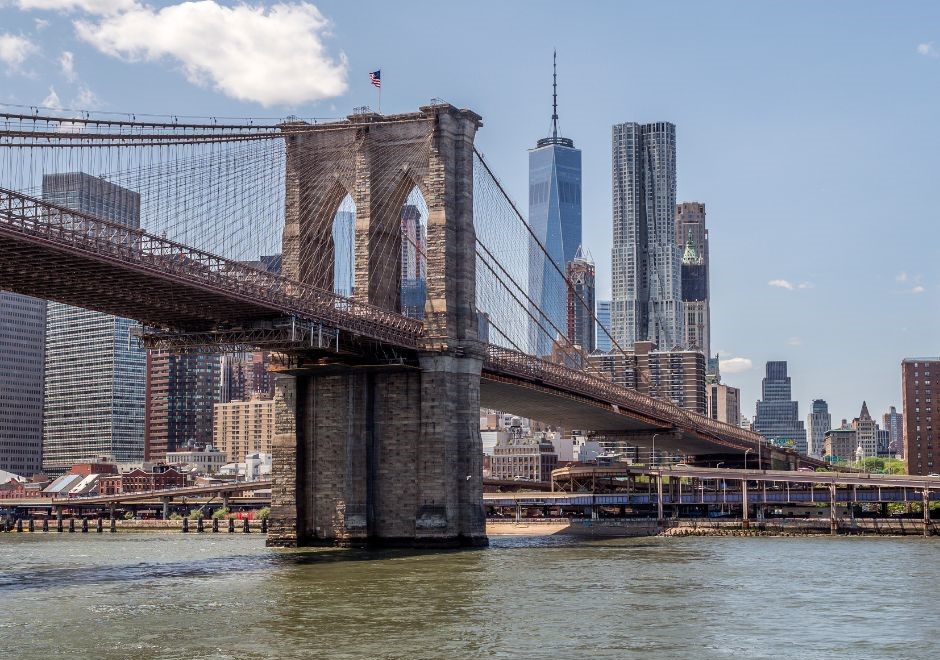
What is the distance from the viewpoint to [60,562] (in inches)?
3061

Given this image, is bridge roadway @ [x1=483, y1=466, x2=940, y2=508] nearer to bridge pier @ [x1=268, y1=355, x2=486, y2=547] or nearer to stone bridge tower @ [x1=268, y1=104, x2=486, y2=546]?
bridge pier @ [x1=268, y1=355, x2=486, y2=547]

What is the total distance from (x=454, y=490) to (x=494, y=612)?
31.8 metres

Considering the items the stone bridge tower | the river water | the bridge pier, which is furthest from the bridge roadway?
the stone bridge tower

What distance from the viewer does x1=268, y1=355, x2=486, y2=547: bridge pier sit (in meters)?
78.3

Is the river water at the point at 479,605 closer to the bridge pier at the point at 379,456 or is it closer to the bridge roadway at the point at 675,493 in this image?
the bridge pier at the point at 379,456

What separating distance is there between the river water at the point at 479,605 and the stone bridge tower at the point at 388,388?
415 cm

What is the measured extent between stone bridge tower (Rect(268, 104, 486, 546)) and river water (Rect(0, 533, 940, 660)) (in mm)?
4149

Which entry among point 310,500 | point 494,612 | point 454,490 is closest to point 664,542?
point 454,490

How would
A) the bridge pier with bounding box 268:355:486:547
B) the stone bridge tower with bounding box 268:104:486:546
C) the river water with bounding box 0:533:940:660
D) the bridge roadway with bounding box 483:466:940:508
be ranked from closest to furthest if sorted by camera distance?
the river water with bounding box 0:533:940:660 → the bridge pier with bounding box 268:355:486:547 → the stone bridge tower with bounding box 268:104:486:546 → the bridge roadway with bounding box 483:466:940:508

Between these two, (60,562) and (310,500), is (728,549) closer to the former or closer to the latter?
(310,500)

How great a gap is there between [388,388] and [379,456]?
158 inches

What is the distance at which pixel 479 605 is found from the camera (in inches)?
1925

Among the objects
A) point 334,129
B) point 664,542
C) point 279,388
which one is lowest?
point 664,542

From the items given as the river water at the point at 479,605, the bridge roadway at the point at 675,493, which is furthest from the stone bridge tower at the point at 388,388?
the bridge roadway at the point at 675,493
